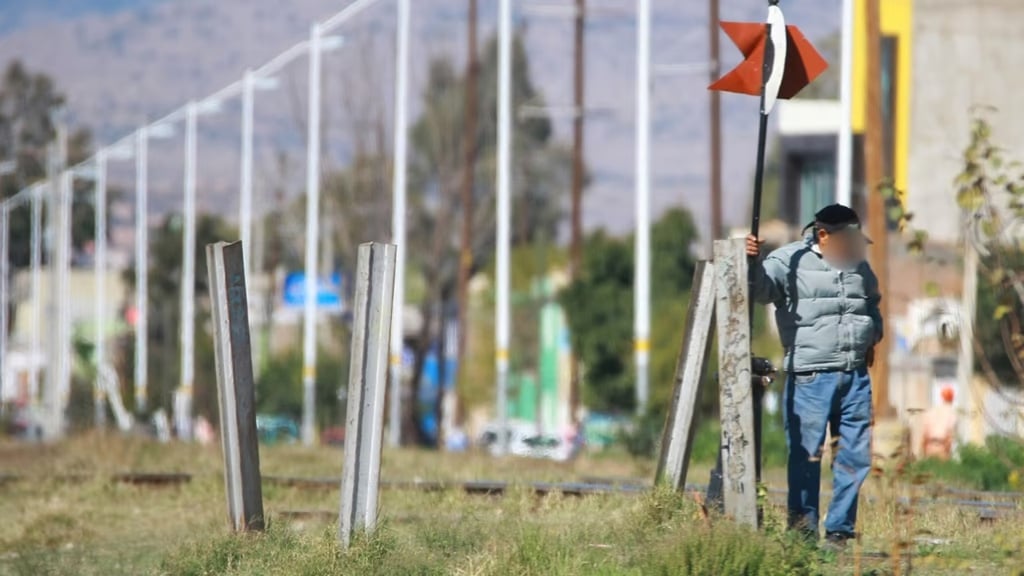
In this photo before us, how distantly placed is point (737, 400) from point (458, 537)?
6.19 ft

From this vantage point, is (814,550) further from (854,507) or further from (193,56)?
(193,56)

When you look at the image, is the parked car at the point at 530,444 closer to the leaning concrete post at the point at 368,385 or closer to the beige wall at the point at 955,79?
the beige wall at the point at 955,79

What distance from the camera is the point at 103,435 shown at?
22.0m

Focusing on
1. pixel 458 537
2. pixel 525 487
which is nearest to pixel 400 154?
pixel 525 487

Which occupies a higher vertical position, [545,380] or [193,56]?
[193,56]

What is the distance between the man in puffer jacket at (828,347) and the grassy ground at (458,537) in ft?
1.13

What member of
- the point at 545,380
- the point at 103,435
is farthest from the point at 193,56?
the point at 103,435

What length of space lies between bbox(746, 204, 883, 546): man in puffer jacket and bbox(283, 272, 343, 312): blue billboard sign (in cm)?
4817

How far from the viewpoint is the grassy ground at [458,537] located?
27.0ft

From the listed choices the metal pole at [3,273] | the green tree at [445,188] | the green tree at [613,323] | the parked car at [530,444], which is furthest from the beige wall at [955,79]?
A: the metal pole at [3,273]

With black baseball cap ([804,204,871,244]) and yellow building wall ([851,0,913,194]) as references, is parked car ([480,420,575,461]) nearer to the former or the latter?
black baseball cap ([804,204,871,244])

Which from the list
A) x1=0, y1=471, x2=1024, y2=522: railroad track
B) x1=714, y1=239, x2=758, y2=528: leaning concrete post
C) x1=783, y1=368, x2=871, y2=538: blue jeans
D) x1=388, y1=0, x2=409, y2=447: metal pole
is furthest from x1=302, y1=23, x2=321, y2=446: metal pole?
x1=714, y1=239, x2=758, y2=528: leaning concrete post

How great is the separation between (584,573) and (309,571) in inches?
47.0

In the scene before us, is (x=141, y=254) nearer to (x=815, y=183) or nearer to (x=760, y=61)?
(x=815, y=183)
